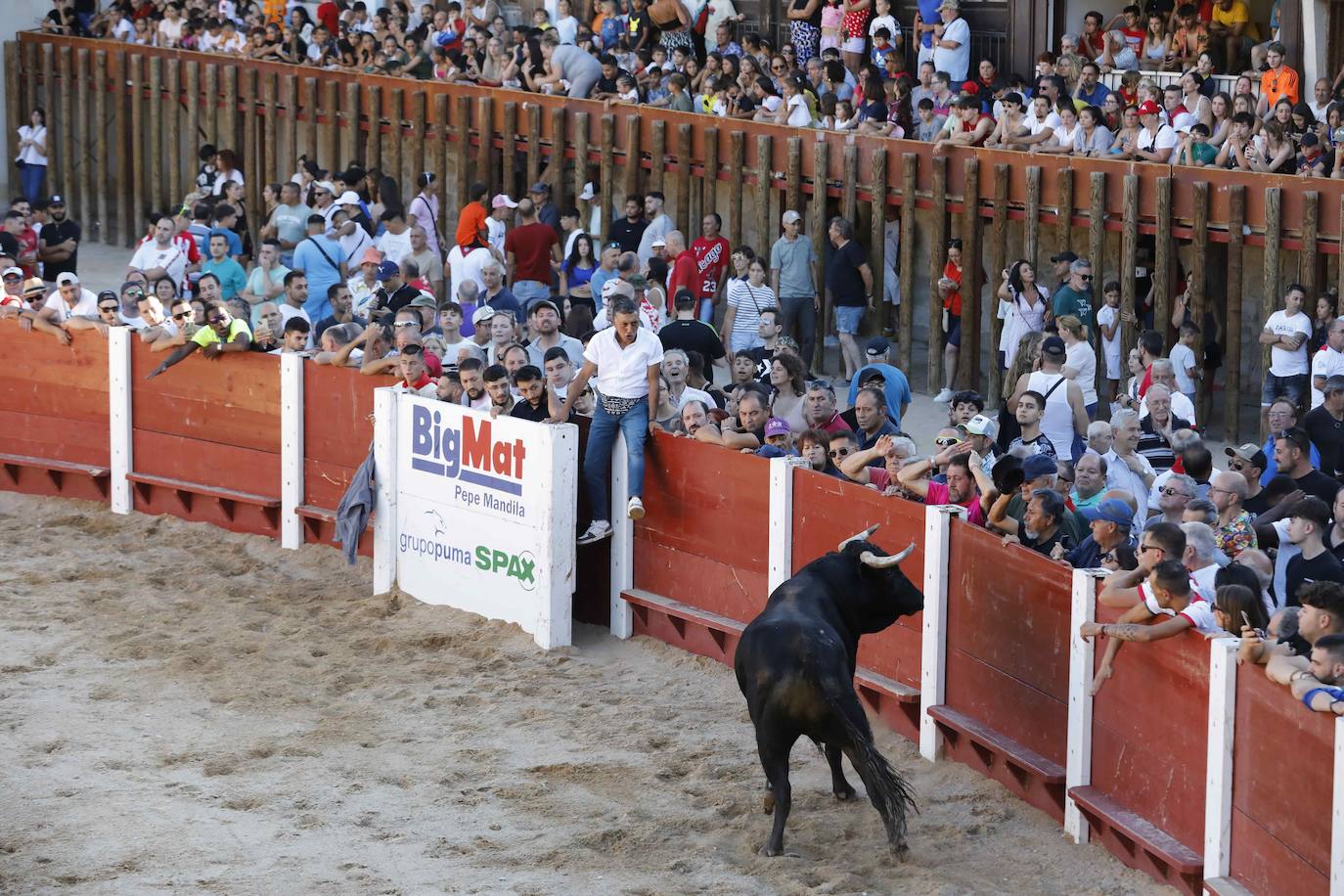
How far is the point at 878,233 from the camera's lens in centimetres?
1752

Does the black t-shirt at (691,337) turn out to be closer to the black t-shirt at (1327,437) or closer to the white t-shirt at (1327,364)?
the white t-shirt at (1327,364)

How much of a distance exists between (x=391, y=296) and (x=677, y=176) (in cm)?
448

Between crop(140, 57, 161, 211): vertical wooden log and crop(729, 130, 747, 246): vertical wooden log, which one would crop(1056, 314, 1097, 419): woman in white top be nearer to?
crop(729, 130, 747, 246): vertical wooden log

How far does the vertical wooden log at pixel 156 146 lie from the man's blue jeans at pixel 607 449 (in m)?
14.5

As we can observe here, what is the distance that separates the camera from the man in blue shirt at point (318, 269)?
16.5 metres

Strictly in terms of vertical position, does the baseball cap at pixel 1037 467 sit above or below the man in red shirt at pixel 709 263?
below

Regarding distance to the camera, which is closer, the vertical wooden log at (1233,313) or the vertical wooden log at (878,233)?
the vertical wooden log at (1233,313)

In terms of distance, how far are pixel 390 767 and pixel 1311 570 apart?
4137mm

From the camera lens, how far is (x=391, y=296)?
15695 mm

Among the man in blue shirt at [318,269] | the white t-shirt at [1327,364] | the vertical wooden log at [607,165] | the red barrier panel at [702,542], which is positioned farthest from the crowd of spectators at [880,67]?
the red barrier panel at [702,542]

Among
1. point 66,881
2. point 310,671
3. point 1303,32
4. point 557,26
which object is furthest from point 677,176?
point 66,881

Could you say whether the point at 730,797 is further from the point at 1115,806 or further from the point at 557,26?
the point at 557,26

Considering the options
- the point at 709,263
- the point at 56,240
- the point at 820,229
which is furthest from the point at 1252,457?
the point at 56,240

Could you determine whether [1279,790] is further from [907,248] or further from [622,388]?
[907,248]
